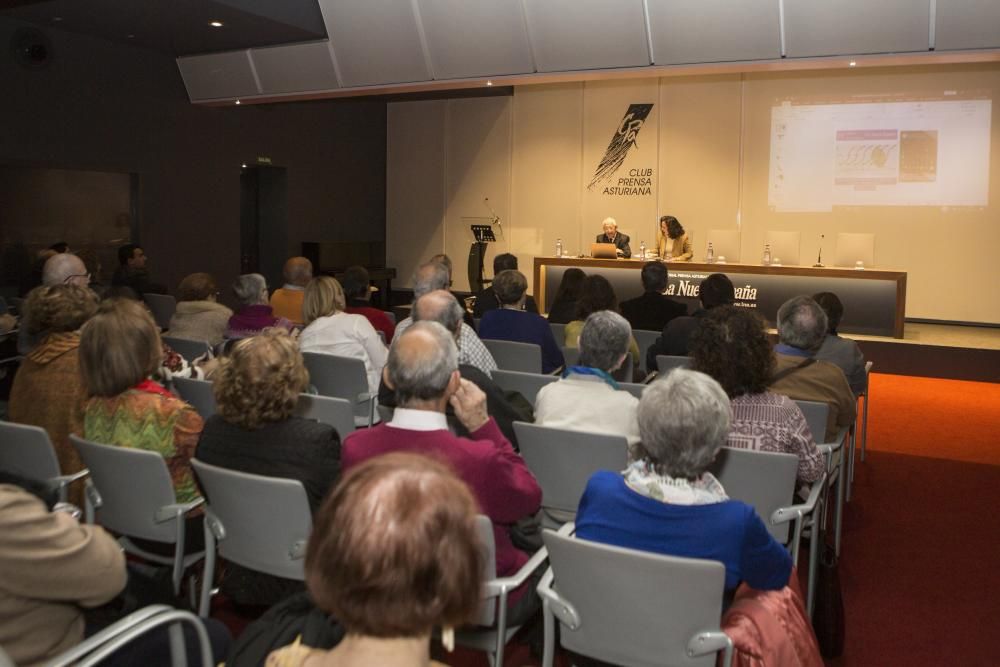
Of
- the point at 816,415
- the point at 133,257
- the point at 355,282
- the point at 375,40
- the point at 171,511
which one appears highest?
the point at 375,40

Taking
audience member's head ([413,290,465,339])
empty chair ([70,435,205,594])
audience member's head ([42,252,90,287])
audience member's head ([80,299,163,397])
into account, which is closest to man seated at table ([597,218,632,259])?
audience member's head ([42,252,90,287])

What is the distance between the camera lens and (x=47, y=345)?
11.8ft

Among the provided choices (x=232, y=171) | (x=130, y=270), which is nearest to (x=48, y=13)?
(x=130, y=270)

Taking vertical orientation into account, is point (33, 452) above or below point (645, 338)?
below

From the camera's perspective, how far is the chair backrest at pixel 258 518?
2561 mm

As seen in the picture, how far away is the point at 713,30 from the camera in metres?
7.86

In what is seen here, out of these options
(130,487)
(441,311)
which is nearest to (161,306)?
(441,311)

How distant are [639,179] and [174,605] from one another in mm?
11025

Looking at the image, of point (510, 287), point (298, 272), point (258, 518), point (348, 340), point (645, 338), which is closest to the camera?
point (258, 518)

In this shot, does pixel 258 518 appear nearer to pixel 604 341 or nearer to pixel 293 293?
pixel 604 341

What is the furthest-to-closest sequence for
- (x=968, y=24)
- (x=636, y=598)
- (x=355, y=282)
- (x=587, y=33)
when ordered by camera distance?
(x=587, y=33) < (x=968, y=24) < (x=355, y=282) < (x=636, y=598)

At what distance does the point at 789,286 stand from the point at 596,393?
7.13 m

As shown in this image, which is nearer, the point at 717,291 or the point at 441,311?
the point at 441,311

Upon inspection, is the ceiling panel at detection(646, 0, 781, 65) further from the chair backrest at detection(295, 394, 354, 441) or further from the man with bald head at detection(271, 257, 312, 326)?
the chair backrest at detection(295, 394, 354, 441)
